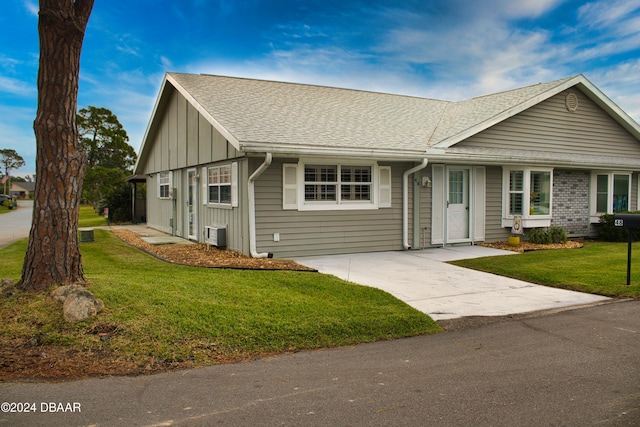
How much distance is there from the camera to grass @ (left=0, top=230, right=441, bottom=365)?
4.82 m

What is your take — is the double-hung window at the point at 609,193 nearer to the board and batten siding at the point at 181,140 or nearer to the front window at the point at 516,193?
the front window at the point at 516,193

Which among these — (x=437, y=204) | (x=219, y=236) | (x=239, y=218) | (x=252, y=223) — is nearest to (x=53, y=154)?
(x=252, y=223)

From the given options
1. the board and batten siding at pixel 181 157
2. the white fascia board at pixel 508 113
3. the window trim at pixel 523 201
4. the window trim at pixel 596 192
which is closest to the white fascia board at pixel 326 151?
the board and batten siding at pixel 181 157

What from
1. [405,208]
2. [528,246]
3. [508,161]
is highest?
[508,161]

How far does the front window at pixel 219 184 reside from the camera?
38.7 ft

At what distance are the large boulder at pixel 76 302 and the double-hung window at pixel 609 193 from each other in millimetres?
15742

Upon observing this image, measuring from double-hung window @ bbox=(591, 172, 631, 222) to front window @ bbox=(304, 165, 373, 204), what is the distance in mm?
8932

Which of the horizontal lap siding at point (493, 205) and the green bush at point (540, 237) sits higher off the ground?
the horizontal lap siding at point (493, 205)

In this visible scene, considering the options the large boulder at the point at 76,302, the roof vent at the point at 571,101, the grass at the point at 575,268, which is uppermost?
the roof vent at the point at 571,101

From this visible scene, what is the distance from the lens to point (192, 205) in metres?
14.8

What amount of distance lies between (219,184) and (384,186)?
432 cm

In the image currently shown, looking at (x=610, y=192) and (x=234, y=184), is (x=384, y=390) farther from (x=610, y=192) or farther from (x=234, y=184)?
(x=610, y=192)

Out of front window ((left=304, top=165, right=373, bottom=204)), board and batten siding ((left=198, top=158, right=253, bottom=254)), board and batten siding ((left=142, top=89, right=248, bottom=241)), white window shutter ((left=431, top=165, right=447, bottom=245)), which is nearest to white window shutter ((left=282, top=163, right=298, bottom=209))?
front window ((left=304, top=165, right=373, bottom=204))

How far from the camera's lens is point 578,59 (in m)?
19.0
